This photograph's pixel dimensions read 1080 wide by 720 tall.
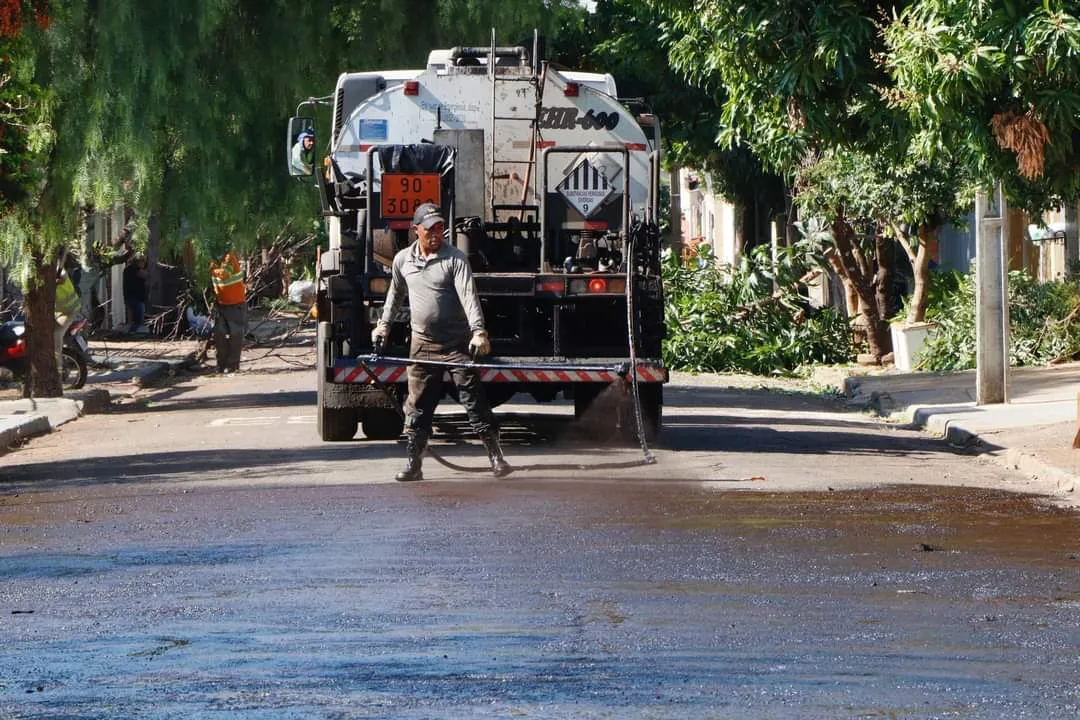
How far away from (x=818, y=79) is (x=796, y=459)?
9.81ft

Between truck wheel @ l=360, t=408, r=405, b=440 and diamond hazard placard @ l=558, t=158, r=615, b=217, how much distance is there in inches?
92.7

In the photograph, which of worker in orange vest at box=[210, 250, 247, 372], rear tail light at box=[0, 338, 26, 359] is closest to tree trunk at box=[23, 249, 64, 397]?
rear tail light at box=[0, 338, 26, 359]

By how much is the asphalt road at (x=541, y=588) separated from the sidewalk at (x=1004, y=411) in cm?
45

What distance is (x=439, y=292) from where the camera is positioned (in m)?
13.1

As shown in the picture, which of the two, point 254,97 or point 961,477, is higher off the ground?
point 254,97

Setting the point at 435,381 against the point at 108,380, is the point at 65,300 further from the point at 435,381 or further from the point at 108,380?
the point at 435,381

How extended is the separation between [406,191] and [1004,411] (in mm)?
6686

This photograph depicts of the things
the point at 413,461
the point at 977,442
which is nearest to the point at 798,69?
the point at 413,461

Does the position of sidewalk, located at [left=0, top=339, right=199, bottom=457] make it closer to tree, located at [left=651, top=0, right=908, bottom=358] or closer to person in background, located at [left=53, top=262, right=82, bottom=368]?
person in background, located at [left=53, top=262, right=82, bottom=368]

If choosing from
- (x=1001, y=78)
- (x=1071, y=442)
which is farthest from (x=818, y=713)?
(x=1071, y=442)

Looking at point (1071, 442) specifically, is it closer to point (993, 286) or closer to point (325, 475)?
point (993, 286)

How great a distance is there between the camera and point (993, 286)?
19062 millimetres

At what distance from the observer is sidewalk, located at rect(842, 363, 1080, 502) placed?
1395cm

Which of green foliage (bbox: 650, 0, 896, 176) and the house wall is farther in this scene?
the house wall
